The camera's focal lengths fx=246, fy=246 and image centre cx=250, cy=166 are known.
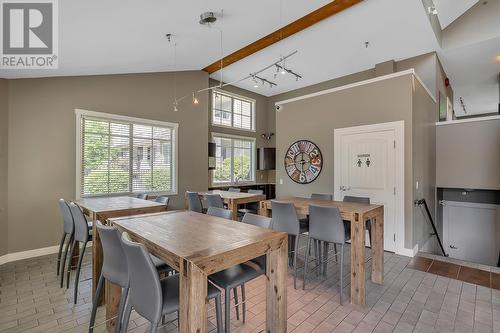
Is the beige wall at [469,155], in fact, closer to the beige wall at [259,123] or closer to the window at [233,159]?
the beige wall at [259,123]

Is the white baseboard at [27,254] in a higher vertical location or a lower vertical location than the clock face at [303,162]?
lower

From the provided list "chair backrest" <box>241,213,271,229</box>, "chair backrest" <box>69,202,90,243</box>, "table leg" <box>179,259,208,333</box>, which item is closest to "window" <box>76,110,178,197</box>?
"chair backrest" <box>69,202,90,243</box>

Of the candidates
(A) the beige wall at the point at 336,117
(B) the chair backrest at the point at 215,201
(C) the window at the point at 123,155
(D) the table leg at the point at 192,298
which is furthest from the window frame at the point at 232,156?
(D) the table leg at the point at 192,298

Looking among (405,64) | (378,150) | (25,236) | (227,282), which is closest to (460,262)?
(378,150)

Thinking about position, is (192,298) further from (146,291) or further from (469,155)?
(469,155)

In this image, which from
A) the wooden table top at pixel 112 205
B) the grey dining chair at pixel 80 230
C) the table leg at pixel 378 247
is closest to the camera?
the grey dining chair at pixel 80 230

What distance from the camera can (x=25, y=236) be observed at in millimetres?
3822

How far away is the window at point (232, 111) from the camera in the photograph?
285 inches

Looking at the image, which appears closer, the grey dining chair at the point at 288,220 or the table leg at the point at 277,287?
the table leg at the point at 277,287

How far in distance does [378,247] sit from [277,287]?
1.73 metres

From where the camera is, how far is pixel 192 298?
1.29 m

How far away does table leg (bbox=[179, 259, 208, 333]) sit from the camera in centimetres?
129

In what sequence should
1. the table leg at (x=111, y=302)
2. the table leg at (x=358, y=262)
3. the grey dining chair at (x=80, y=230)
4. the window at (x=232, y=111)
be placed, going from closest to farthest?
1. the table leg at (x=111, y=302)
2. the table leg at (x=358, y=262)
3. the grey dining chair at (x=80, y=230)
4. the window at (x=232, y=111)

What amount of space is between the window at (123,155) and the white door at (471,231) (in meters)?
6.30
